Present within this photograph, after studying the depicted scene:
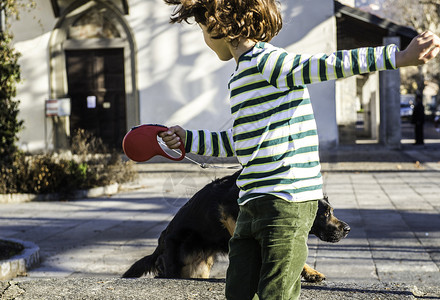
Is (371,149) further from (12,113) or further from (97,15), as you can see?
(12,113)

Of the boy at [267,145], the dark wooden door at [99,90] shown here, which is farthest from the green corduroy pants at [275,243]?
the dark wooden door at [99,90]

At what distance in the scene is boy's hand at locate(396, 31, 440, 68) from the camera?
7.21 feet

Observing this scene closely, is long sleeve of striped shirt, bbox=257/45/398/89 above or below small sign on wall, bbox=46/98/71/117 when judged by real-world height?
below

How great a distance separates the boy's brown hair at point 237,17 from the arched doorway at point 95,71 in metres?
17.5

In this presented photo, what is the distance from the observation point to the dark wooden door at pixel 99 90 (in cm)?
2039

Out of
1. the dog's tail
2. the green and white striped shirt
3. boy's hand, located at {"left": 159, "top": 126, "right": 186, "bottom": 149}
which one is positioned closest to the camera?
the green and white striped shirt

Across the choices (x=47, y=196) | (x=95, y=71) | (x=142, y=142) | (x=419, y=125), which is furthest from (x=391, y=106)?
(x=142, y=142)

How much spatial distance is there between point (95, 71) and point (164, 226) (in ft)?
43.6

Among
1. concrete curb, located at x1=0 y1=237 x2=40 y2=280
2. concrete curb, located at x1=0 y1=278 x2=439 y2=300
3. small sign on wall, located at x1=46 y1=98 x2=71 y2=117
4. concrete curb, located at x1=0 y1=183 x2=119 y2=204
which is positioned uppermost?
small sign on wall, located at x1=46 y1=98 x2=71 y2=117

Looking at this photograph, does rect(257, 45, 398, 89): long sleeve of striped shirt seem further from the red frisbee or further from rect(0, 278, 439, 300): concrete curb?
rect(0, 278, 439, 300): concrete curb

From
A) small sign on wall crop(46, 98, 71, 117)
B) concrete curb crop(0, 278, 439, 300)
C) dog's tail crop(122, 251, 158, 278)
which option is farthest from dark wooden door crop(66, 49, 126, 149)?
concrete curb crop(0, 278, 439, 300)

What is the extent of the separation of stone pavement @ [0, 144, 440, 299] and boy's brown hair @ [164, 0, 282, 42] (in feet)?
5.49

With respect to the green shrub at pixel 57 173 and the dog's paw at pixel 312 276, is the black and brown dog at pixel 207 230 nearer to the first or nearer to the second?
the dog's paw at pixel 312 276

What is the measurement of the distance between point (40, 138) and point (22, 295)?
661 inches
